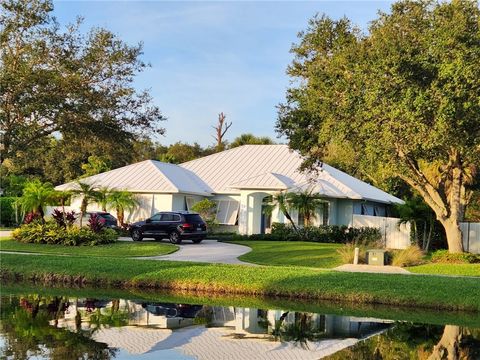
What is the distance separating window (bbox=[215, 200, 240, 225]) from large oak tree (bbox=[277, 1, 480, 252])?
49.2 feet

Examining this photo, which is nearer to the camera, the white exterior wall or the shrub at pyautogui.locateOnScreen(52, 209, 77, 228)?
the shrub at pyautogui.locateOnScreen(52, 209, 77, 228)

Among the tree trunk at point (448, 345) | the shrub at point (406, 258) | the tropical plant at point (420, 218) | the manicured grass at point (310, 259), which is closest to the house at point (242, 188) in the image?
the tropical plant at point (420, 218)

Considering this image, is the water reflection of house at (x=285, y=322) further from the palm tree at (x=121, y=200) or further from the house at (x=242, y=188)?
the palm tree at (x=121, y=200)

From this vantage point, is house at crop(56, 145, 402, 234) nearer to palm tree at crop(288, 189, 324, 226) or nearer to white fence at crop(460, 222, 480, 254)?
palm tree at crop(288, 189, 324, 226)

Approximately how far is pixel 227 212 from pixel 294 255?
15692mm

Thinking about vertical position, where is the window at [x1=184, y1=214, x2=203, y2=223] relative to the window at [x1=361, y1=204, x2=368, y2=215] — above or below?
below

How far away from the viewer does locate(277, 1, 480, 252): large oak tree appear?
22938mm

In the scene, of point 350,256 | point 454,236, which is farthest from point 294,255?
point 454,236

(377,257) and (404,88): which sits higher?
(404,88)

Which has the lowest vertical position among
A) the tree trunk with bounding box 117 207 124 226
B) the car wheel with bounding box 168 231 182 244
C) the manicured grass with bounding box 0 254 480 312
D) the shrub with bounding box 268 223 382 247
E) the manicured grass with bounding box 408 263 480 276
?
the manicured grass with bounding box 0 254 480 312

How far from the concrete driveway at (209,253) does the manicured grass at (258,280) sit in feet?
10.5

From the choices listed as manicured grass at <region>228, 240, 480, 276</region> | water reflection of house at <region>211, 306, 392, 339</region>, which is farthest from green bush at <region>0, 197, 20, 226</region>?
water reflection of house at <region>211, 306, 392, 339</region>

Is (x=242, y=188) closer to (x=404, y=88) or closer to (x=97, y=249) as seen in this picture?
(x=97, y=249)

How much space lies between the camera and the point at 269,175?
4072 cm
